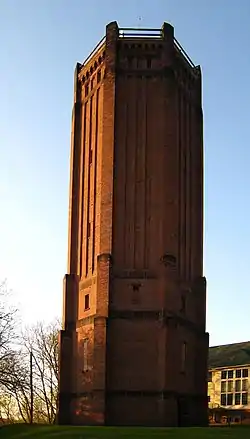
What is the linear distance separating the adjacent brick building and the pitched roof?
25.0 meters

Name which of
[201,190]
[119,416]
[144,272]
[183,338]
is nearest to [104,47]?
[201,190]

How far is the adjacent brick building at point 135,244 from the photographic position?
140 feet

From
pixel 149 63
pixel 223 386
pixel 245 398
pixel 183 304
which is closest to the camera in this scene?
pixel 183 304

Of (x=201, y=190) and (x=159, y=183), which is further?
(x=201, y=190)

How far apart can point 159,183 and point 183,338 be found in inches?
365

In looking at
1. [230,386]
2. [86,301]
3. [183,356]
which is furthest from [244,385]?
[86,301]

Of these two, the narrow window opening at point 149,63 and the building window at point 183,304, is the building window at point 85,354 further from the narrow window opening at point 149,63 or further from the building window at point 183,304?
the narrow window opening at point 149,63

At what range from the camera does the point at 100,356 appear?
42406 mm

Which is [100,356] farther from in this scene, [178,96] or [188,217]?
[178,96]

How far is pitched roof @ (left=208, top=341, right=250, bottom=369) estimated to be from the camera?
7131 centimetres

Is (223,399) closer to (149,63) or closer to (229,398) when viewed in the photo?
(229,398)

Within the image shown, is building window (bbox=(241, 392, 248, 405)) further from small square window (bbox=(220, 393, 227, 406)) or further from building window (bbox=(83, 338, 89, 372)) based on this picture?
building window (bbox=(83, 338, 89, 372))

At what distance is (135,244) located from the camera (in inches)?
1786

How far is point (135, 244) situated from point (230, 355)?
107 ft
